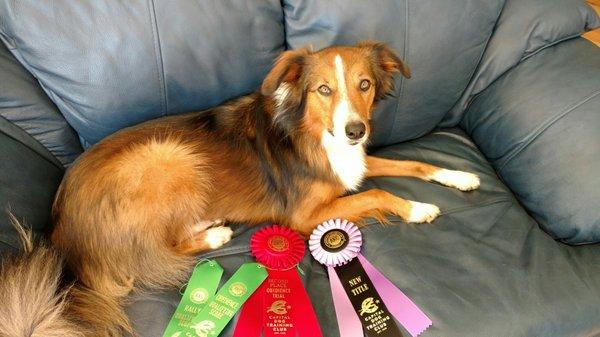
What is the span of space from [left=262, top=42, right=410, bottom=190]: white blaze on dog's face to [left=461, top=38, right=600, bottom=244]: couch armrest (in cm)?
58

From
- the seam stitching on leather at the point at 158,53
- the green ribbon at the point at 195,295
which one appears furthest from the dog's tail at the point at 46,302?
the seam stitching on leather at the point at 158,53

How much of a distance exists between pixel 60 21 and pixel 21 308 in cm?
93

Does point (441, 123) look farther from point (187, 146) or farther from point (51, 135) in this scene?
point (51, 135)

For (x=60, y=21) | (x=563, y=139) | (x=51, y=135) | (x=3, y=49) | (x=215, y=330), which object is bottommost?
(x=215, y=330)

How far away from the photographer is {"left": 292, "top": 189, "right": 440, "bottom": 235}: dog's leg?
1666 mm

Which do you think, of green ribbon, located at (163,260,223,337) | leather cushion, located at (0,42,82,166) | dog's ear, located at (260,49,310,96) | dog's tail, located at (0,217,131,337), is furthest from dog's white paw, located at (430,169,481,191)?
leather cushion, located at (0,42,82,166)

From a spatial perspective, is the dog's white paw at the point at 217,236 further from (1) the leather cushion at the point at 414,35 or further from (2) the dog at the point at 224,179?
(1) the leather cushion at the point at 414,35

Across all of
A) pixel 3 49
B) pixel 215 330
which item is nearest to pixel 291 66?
pixel 215 330

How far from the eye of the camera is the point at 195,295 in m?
1.41

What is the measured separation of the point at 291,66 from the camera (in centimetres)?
154

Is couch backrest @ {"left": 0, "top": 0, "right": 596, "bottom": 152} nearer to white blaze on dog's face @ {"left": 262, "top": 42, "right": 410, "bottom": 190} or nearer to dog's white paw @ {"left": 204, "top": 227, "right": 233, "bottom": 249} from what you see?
white blaze on dog's face @ {"left": 262, "top": 42, "right": 410, "bottom": 190}

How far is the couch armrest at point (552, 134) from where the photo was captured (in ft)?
5.16

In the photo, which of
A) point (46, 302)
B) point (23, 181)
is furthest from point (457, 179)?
point (23, 181)

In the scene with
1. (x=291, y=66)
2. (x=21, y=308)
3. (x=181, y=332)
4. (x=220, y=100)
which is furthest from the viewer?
(x=220, y=100)
